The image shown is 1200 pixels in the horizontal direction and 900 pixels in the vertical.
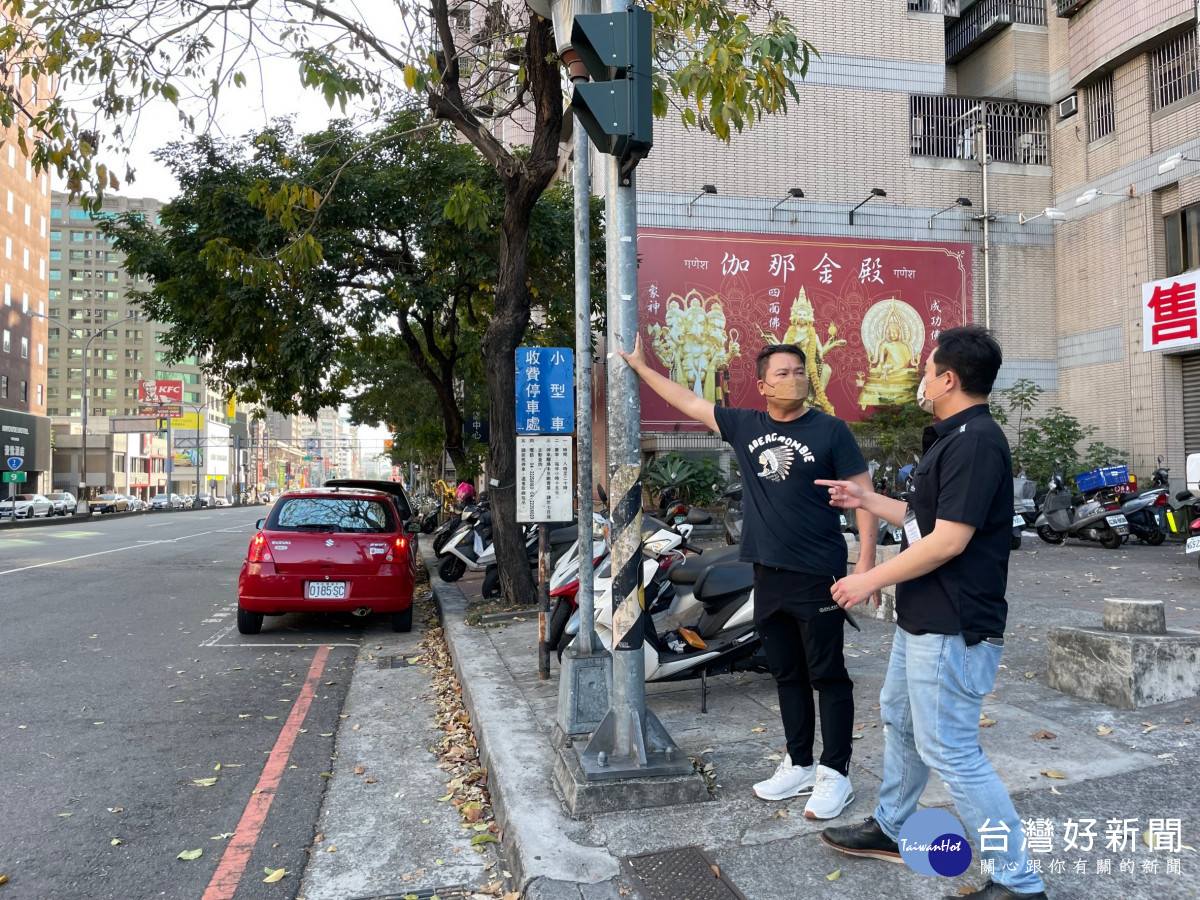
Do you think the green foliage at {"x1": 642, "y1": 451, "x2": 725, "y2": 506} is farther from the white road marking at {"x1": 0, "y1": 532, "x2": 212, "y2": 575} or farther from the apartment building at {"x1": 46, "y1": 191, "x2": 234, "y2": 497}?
the apartment building at {"x1": 46, "y1": 191, "x2": 234, "y2": 497}

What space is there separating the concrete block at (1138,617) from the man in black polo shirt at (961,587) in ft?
9.33

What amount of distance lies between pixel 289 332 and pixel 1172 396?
1590 centimetres

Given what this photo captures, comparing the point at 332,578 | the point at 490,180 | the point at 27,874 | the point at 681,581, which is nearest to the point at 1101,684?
the point at 681,581

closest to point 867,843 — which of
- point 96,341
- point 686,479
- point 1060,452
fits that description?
point 686,479

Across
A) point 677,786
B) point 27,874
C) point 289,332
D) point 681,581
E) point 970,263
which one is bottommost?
point 27,874

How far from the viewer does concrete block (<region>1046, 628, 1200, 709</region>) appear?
4773mm

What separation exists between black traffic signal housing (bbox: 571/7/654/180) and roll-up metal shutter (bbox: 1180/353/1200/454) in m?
16.1

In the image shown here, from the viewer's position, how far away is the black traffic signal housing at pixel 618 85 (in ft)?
12.1

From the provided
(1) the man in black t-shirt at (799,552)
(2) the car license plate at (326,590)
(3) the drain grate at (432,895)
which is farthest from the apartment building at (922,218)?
(3) the drain grate at (432,895)

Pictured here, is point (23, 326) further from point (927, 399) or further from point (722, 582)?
point (927, 399)

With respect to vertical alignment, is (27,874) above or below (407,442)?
below

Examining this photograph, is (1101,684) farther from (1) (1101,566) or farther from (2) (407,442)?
(2) (407,442)

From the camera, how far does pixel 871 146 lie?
19.6 metres

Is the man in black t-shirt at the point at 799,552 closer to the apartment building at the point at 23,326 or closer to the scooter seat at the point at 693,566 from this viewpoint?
the scooter seat at the point at 693,566
